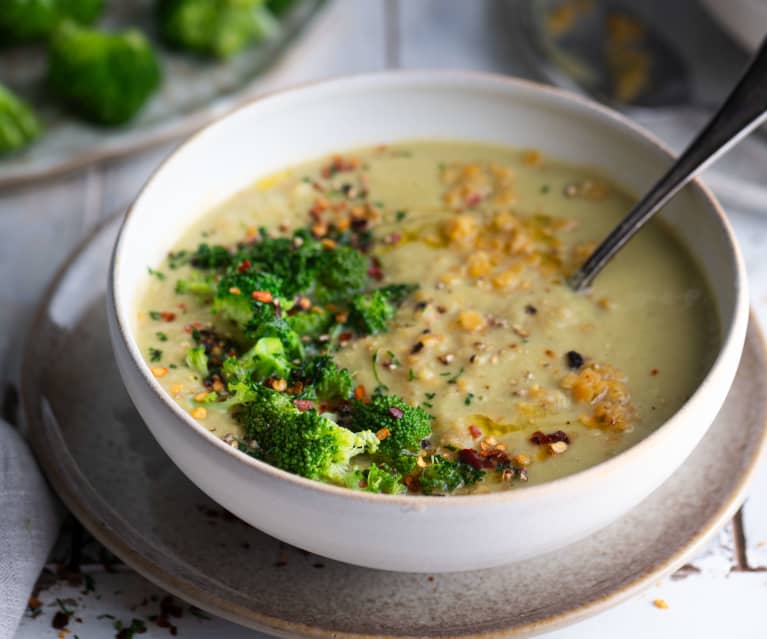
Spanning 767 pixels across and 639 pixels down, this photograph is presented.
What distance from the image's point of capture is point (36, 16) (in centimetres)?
427

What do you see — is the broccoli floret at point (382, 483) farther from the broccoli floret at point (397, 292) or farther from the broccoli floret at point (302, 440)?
the broccoli floret at point (397, 292)

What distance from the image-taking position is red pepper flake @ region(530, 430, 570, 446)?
7.70ft

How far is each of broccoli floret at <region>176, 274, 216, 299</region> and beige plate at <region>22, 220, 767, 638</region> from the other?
338 mm

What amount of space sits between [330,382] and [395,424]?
23 cm

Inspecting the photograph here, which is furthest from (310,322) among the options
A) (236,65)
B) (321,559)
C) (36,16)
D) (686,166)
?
(36,16)

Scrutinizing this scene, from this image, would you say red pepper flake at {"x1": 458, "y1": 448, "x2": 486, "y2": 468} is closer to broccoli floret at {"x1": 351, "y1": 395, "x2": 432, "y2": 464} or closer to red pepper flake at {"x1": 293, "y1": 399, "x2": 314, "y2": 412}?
broccoli floret at {"x1": 351, "y1": 395, "x2": 432, "y2": 464}

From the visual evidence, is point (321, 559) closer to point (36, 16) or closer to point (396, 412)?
point (396, 412)

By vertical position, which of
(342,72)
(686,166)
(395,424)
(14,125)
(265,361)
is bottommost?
(14,125)

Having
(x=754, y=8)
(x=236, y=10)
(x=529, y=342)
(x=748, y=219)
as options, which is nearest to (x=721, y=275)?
(x=529, y=342)

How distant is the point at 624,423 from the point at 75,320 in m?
1.54

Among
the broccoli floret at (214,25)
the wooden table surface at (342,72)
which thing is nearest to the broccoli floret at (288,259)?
the wooden table surface at (342,72)

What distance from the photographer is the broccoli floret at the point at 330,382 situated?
2463mm

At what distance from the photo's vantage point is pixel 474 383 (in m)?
2.50

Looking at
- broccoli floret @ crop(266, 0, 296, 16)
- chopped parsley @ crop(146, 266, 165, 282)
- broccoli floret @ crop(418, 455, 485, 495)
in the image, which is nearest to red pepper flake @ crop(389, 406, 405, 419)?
broccoli floret @ crop(418, 455, 485, 495)
